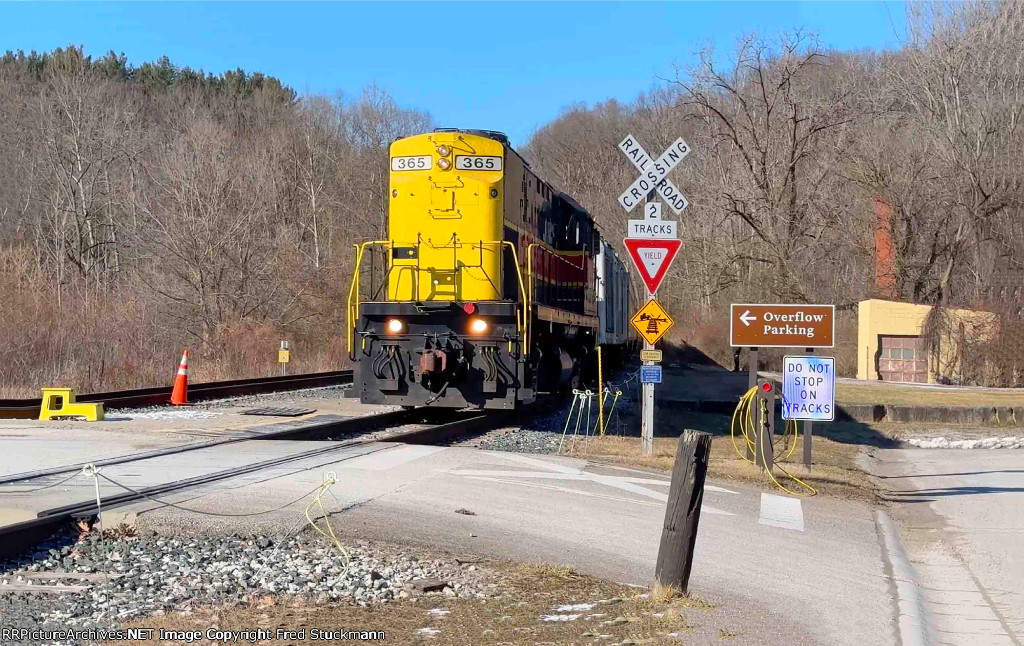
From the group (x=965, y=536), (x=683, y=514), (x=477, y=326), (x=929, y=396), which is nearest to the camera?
(x=683, y=514)

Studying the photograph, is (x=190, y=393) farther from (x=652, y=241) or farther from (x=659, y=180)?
(x=659, y=180)

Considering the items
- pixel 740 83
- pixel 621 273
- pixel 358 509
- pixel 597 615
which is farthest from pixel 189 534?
pixel 740 83

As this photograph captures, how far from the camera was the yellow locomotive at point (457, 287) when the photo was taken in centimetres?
1420

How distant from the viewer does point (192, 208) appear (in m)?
35.7

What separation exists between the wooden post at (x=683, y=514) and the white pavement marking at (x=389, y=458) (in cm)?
406

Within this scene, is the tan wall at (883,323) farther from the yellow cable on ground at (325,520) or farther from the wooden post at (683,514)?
the wooden post at (683,514)

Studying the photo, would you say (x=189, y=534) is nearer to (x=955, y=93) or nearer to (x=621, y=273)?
(x=621, y=273)

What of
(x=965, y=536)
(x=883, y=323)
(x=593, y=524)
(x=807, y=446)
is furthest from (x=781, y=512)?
(x=883, y=323)

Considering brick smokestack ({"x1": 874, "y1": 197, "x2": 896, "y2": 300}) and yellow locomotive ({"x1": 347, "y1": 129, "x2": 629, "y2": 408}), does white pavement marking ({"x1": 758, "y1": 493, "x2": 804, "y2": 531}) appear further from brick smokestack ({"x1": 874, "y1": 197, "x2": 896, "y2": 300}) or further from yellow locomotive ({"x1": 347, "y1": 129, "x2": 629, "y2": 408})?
brick smokestack ({"x1": 874, "y1": 197, "x2": 896, "y2": 300})

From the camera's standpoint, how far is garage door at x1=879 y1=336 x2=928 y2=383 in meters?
36.3

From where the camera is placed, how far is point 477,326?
14344mm

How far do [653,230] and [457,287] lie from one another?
367cm

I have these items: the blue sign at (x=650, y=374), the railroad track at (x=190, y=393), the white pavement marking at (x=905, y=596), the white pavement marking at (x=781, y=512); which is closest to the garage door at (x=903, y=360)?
the railroad track at (x=190, y=393)

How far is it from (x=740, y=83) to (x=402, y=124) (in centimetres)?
2645
